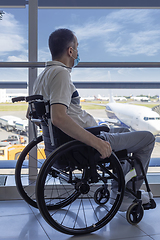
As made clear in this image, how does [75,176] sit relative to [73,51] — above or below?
below

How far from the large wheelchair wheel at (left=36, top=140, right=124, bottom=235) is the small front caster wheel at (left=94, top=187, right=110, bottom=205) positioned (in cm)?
1

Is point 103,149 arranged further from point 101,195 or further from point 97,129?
point 101,195

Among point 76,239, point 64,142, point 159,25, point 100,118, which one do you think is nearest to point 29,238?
point 76,239

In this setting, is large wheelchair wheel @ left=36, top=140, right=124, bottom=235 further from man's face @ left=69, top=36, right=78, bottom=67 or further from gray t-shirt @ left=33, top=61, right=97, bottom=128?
man's face @ left=69, top=36, right=78, bottom=67

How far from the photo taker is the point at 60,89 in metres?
1.17

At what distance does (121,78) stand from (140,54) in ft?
2.94

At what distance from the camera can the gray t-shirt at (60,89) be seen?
1.17 metres

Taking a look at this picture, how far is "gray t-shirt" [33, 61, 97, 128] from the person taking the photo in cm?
117

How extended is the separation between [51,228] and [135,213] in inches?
18.4

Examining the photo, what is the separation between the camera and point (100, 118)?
6.53ft

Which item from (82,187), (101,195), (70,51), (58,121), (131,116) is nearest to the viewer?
(58,121)

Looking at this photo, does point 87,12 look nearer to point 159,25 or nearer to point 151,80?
point 159,25

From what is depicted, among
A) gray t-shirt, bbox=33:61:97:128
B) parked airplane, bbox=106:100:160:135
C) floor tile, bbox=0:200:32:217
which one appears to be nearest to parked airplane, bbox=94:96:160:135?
parked airplane, bbox=106:100:160:135

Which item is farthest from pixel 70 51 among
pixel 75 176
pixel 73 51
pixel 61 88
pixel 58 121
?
pixel 75 176
